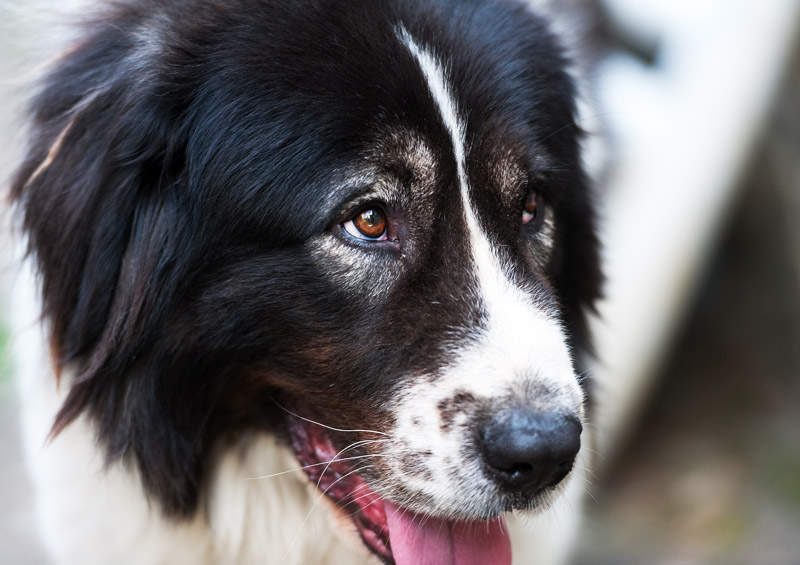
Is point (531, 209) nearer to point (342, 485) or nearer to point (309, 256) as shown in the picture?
point (309, 256)

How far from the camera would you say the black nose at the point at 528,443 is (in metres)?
1.99

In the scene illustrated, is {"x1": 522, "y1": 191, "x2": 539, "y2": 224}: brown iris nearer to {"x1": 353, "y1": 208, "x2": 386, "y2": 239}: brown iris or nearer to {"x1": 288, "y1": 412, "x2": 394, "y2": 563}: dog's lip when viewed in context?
{"x1": 353, "y1": 208, "x2": 386, "y2": 239}: brown iris

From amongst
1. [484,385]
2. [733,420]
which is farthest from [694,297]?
[484,385]

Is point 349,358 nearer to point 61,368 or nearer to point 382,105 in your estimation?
point 382,105

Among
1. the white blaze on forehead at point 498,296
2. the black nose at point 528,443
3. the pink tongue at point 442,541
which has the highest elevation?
the white blaze on forehead at point 498,296

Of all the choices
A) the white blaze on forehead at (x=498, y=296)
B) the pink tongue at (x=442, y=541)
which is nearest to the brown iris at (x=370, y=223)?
the white blaze on forehead at (x=498, y=296)

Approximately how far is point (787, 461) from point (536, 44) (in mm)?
2858

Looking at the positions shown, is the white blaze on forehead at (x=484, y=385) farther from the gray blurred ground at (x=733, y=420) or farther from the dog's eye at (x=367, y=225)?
the gray blurred ground at (x=733, y=420)

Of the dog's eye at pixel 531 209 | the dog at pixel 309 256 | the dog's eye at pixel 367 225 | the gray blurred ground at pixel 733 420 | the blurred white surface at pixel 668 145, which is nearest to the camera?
the dog at pixel 309 256

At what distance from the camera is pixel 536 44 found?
2576 millimetres

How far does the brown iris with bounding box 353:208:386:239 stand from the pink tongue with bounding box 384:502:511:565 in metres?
0.63

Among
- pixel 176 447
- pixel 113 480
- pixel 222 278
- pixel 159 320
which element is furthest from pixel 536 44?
pixel 113 480

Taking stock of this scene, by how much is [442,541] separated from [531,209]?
2.76 ft

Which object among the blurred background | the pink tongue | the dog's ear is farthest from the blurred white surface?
the dog's ear
